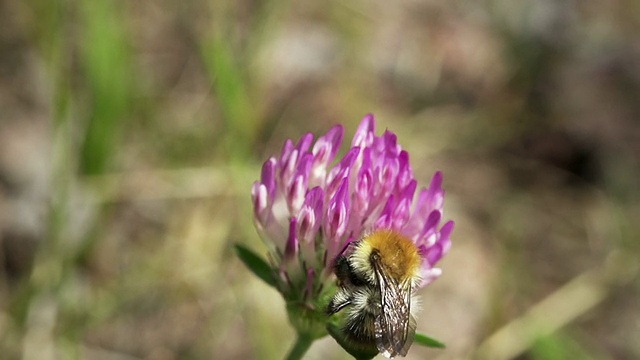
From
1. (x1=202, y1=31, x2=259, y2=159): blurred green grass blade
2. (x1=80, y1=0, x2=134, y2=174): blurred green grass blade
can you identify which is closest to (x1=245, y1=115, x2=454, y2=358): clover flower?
(x1=202, y1=31, x2=259, y2=159): blurred green grass blade

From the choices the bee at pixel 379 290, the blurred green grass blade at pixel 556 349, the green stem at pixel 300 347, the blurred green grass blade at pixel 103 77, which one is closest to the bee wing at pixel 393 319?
the bee at pixel 379 290

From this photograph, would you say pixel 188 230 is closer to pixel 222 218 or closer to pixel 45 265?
pixel 222 218

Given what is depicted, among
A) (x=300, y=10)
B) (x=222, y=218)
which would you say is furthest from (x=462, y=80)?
(x=222, y=218)

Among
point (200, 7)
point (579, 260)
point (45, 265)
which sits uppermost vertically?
point (200, 7)

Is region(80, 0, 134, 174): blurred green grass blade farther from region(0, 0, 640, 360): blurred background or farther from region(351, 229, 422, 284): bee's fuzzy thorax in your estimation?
region(351, 229, 422, 284): bee's fuzzy thorax

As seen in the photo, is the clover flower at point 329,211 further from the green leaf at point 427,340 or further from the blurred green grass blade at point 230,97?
the blurred green grass blade at point 230,97
